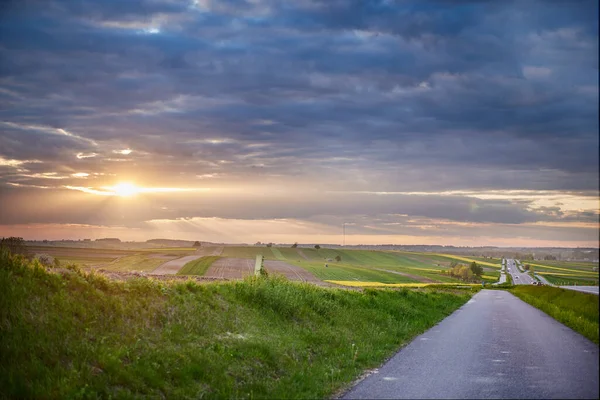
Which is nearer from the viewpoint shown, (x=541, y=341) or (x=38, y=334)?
(x=38, y=334)

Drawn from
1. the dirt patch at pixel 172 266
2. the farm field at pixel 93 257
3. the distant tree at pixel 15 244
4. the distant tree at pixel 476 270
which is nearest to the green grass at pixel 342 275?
the dirt patch at pixel 172 266

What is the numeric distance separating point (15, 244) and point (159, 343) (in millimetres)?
4522

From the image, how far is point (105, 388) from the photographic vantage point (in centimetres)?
864

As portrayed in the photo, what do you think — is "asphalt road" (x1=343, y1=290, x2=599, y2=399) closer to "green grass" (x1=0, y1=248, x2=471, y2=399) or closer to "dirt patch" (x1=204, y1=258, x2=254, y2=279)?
"green grass" (x1=0, y1=248, x2=471, y2=399)

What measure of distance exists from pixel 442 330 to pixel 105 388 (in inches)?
655

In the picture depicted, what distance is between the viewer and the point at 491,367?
12867 millimetres

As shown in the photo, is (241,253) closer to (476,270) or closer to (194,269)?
(194,269)

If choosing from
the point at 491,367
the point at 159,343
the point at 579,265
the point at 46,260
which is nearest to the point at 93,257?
the point at 46,260

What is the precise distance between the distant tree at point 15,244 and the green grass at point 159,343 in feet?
4.32

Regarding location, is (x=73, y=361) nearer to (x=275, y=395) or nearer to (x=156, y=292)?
(x=275, y=395)

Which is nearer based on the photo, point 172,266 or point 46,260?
point 46,260

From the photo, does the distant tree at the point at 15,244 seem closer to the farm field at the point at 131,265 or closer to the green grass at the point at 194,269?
the farm field at the point at 131,265

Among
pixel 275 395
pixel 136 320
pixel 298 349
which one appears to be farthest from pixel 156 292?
pixel 275 395

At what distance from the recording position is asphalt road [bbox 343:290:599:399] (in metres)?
9.30
